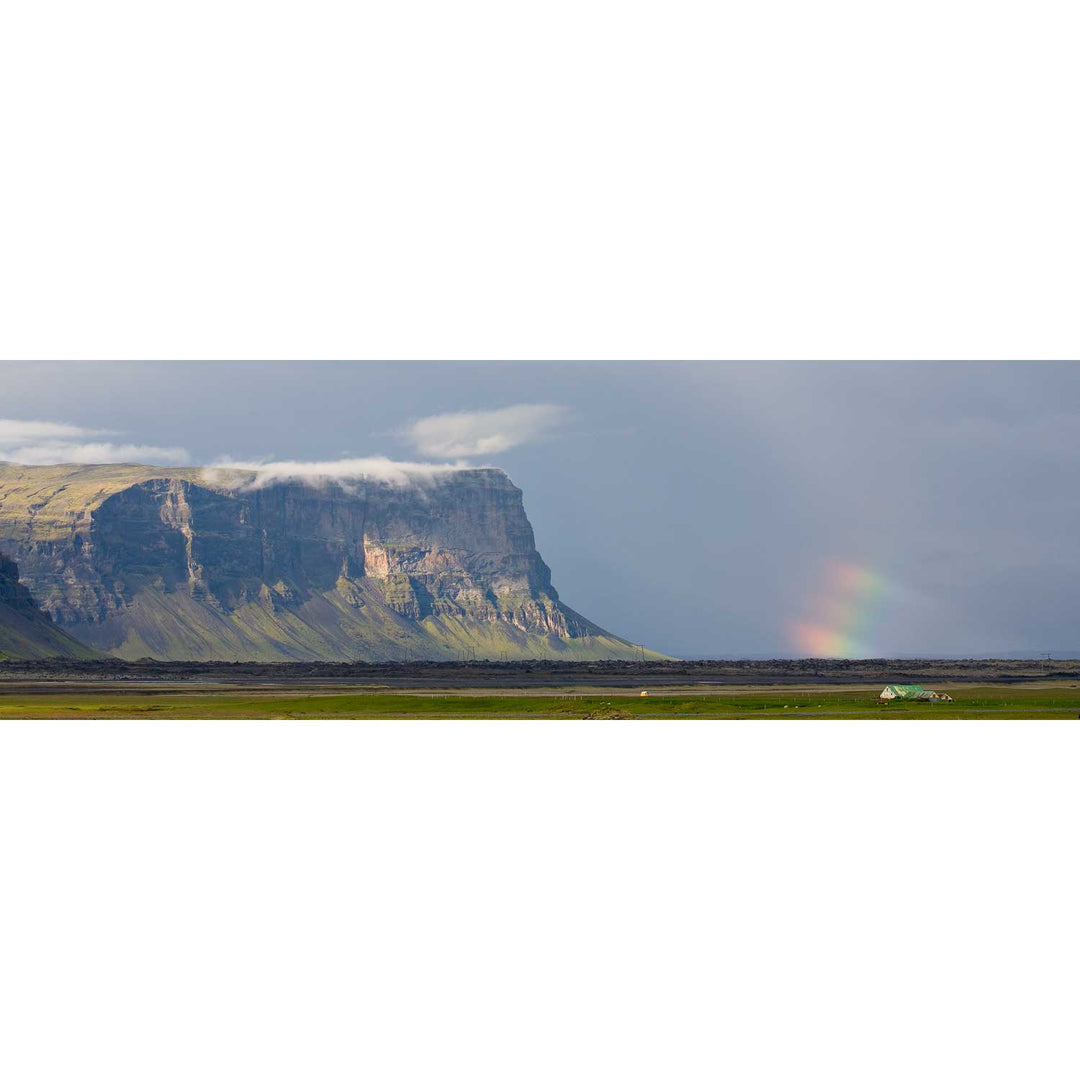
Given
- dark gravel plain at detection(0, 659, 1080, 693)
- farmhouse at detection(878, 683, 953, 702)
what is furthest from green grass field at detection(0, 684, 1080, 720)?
dark gravel plain at detection(0, 659, 1080, 693)

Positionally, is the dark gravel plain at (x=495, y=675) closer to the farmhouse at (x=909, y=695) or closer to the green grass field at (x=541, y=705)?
the green grass field at (x=541, y=705)

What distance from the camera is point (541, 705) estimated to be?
336ft

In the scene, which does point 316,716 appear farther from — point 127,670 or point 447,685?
point 127,670

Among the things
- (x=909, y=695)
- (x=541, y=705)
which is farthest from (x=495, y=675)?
(x=909, y=695)

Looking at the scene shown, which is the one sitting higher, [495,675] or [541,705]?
[495,675]

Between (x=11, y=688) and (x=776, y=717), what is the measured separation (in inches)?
2988

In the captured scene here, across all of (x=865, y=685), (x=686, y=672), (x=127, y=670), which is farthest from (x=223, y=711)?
(x=127, y=670)

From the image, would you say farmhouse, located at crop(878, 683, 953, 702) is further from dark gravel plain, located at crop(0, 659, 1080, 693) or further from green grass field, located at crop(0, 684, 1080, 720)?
dark gravel plain, located at crop(0, 659, 1080, 693)

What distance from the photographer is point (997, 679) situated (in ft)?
470

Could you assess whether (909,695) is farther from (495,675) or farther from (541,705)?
(495,675)

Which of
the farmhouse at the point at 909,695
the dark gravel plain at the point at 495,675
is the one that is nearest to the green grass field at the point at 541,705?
the farmhouse at the point at 909,695

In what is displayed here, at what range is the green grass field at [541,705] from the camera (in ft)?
313

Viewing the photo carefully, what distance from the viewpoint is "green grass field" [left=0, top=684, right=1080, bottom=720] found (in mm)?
95312

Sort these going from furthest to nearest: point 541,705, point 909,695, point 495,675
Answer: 1. point 495,675
2. point 909,695
3. point 541,705
